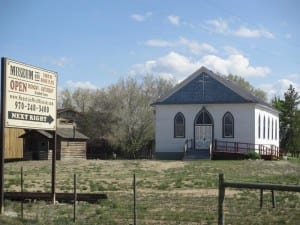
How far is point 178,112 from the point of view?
50.9 meters

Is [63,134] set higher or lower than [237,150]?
higher

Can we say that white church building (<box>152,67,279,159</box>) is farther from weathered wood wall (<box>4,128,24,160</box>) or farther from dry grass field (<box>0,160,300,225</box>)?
dry grass field (<box>0,160,300,225</box>)

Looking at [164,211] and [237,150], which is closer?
[164,211]

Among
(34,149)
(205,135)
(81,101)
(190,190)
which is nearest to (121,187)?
(190,190)

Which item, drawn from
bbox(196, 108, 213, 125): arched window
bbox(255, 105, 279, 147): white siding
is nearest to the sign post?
bbox(196, 108, 213, 125): arched window

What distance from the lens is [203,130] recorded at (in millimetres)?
50125

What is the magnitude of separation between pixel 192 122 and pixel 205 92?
2.84 meters

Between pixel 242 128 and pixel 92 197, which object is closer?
pixel 92 197

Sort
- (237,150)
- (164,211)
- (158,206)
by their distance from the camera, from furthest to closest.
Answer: (237,150), (158,206), (164,211)

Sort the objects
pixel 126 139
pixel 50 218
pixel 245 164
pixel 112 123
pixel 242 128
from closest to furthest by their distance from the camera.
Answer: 1. pixel 50 218
2. pixel 245 164
3. pixel 242 128
4. pixel 126 139
5. pixel 112 123

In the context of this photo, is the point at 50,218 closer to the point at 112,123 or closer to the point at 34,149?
the point at 34,149

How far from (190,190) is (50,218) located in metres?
8.90

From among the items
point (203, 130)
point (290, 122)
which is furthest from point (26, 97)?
point (290, 122)

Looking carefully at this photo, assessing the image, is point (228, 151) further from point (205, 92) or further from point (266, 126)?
point (266, 126)
